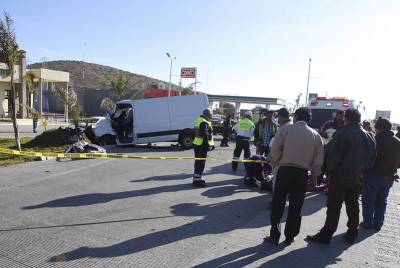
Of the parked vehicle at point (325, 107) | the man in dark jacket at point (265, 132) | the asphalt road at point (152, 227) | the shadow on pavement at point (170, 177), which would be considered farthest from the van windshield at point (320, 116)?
the shadow on pavement at point (170, 177)

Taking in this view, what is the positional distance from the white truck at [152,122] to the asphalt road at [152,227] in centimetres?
767

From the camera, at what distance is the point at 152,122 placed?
55.5ft

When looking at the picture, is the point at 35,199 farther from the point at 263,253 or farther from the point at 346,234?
the point at 346,234

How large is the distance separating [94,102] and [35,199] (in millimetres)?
58054

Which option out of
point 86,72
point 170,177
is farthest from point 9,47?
point 86,72

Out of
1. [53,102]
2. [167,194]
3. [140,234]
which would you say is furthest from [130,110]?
[53,102]

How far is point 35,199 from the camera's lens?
6.77 m

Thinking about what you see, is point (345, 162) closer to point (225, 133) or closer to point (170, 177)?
point (170, 177)

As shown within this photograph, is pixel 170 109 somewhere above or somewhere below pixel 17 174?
above

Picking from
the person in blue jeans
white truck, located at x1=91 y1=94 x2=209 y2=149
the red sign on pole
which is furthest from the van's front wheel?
the red sign on pole

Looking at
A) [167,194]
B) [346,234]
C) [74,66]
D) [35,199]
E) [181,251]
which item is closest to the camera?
[181,251]

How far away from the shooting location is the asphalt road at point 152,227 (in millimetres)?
4512

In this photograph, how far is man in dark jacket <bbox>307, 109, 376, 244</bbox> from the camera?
207 inches

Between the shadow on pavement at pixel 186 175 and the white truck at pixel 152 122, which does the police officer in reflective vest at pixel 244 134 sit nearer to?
the shadow on pavement at pixel 186 175
